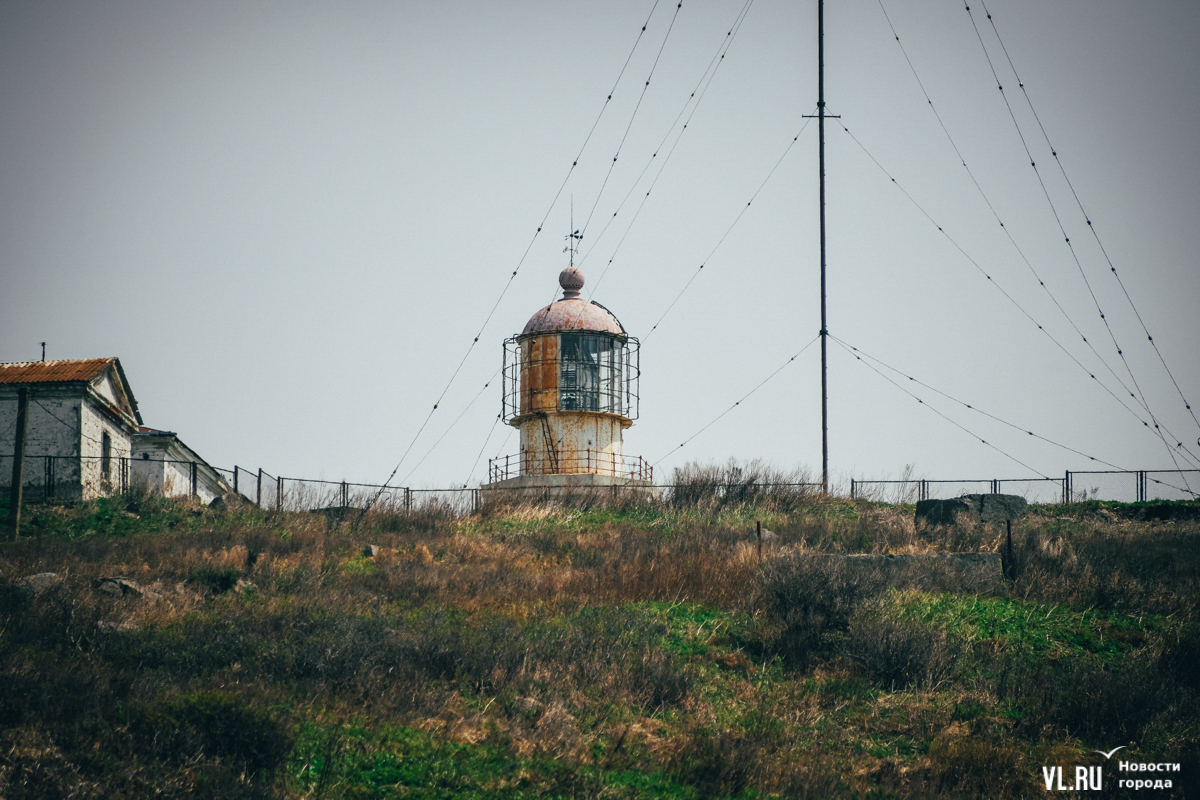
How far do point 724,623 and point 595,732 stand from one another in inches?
178

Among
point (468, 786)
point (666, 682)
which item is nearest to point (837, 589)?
point (666, 682)

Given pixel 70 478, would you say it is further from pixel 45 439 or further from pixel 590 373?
pixel 590 373

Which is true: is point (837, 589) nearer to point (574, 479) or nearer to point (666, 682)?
point (666, 682)

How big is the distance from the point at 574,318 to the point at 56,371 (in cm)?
1556

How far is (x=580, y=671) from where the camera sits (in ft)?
35.3

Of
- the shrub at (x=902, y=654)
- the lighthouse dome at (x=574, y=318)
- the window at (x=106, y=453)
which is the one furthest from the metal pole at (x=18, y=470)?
the shrub at (x=902, y=654)

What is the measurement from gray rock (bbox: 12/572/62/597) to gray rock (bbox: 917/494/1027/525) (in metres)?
16.5

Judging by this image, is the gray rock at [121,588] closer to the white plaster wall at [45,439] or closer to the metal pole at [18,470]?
the metal pole at [18,470]

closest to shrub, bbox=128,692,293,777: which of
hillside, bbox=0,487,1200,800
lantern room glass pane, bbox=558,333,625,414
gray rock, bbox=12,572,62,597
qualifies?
hillside, bbox=0,487,1200,800

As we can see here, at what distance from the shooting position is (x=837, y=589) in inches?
528

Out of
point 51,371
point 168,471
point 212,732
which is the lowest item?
point 212,732

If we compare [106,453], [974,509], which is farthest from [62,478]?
[974,509]

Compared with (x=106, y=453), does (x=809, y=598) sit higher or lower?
lower

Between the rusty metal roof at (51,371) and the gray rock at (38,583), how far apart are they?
1648 cm
